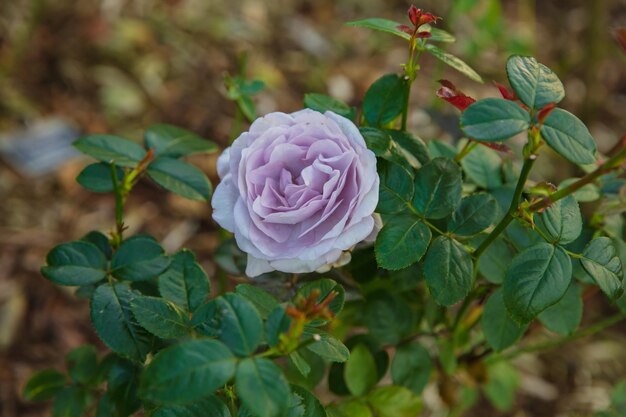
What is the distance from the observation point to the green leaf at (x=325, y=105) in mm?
1047

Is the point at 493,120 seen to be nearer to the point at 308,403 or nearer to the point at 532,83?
the point at 532,83

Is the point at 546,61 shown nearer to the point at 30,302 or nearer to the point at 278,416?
the point at 30,302

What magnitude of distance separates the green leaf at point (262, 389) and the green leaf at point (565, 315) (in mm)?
560

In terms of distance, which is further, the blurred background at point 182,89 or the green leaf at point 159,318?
the blurred background at point 182,89

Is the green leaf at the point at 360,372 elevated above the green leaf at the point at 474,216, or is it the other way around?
the green leaf at the point at 474,216

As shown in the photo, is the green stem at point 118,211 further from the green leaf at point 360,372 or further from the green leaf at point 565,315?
the green leaf at point 565,315

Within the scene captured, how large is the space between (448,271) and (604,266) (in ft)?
0.68

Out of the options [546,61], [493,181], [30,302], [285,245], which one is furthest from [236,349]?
[546,61]

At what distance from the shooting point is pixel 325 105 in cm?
106

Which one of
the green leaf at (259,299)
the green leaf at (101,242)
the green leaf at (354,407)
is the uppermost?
the green leaf at (259,299)

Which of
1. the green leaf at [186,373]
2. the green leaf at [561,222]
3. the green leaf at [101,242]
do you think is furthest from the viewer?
the green leaf at [101,242]

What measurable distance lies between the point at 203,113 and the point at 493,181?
160 centimetres

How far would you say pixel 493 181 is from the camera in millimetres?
1212

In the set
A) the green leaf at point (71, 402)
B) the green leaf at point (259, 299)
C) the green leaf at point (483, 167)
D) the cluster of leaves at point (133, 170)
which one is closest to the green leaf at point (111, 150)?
the cluster of leaves at point (133, 170)
